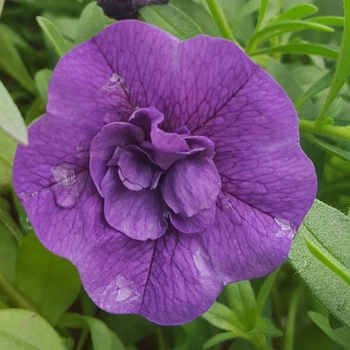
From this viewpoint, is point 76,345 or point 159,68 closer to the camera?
point 159,68

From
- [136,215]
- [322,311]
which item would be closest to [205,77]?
[136,215]

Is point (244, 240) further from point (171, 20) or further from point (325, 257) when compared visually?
point (171, 20)

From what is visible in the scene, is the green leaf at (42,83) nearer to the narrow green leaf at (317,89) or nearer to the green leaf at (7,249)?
the green leaf at (7,249)

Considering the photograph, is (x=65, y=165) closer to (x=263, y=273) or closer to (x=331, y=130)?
(x=263, y=273)

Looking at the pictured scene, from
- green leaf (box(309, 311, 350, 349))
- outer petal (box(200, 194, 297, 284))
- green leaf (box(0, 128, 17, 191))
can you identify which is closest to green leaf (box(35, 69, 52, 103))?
green leaf (box(0, 128, 17, 191))

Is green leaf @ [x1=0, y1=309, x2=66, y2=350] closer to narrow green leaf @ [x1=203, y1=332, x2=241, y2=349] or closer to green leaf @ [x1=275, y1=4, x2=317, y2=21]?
narrow green leaf @ [x1=203, y1=332, x2=241, y2=349]

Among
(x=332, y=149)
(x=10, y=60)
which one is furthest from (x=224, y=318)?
(x=10, y=60)

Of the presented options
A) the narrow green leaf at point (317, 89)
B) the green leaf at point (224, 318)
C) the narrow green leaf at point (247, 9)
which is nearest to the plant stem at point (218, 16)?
the narrow green leaf at point (247, 9)
